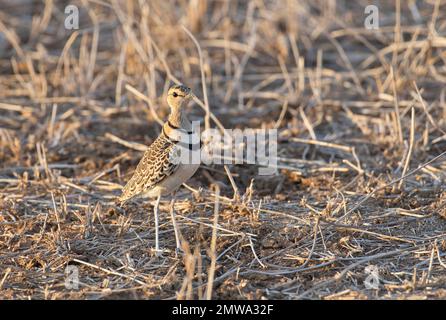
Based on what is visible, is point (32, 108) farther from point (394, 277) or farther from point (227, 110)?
point (394, 277)

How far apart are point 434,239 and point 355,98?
106 inches

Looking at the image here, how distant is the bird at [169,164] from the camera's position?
4.39 m

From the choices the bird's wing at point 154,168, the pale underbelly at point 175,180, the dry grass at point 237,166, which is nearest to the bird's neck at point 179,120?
the bird's wing at point 154,168

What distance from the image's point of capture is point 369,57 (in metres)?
7.57

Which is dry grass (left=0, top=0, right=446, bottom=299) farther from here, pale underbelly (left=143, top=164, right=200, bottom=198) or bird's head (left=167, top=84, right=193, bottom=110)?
bird's head (left=167, top=84, right=193, bottom=110)

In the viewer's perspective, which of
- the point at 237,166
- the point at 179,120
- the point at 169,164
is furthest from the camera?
the point at 237,166

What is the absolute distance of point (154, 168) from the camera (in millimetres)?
4484

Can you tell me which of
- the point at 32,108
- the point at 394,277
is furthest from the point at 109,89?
the point at 394,277

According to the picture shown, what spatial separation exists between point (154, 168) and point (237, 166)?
132cm

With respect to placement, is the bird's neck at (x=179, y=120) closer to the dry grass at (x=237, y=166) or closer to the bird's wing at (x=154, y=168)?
the bird's wing at (x=154, y=168)

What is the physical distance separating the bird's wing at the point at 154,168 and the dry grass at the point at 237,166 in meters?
0.25

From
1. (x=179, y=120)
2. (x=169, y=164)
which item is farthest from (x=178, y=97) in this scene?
(x=169, y=164)

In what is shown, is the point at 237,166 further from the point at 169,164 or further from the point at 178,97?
the point at 169,164

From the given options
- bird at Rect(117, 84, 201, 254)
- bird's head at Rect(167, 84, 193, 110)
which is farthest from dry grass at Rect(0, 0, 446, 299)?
bird's head at Rect(167, 84, 193, 110)
